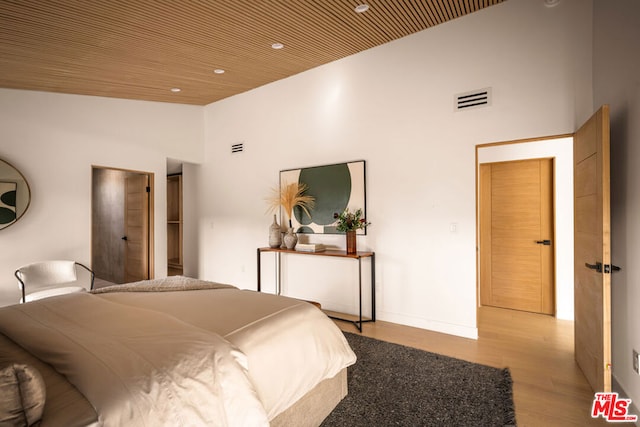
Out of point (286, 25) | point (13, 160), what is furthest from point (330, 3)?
point (13, 160)

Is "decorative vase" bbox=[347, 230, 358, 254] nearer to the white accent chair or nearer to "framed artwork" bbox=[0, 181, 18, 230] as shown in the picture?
the white accent chair

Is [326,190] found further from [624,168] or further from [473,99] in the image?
[624,168]

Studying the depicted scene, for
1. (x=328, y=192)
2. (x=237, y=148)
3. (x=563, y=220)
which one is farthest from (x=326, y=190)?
(x=563, y=220)

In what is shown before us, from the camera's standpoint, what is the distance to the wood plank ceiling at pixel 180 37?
2.58 m

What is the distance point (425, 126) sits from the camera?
11.7 feet

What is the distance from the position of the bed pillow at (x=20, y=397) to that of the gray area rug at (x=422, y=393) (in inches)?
58.9

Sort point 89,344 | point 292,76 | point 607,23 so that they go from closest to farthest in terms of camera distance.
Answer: point 89,344
point 607,23
point 292,76

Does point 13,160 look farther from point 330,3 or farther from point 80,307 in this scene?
point 330,3

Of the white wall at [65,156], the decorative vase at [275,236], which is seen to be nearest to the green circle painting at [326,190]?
the decorative vase at [275,236]

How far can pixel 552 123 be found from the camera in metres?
2.92

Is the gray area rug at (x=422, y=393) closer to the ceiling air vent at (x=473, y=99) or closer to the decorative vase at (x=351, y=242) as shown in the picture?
the decorative vase at (x=351, y=242)

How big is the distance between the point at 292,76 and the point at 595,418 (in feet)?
14.9

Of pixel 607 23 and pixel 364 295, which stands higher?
pixel 607 23

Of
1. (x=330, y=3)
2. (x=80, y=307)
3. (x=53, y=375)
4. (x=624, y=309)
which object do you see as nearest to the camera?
(x=53, y=375)
